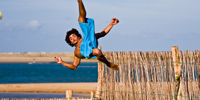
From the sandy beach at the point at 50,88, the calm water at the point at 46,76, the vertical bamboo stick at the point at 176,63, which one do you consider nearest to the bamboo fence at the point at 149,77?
the vertical bamboo stick at the point at 176,63

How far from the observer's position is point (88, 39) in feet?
24.2

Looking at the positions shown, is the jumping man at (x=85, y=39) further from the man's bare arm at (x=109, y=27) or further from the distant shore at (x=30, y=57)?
the distant shore at (x=30, y=57)

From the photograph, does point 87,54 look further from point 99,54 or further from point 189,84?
point 189,84

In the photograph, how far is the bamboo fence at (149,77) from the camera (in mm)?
11000

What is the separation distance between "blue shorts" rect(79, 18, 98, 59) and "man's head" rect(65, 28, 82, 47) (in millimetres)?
199

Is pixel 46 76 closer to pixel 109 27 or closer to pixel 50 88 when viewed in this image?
Result: pixel 50 88

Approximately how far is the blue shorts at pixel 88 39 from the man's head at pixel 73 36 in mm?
199

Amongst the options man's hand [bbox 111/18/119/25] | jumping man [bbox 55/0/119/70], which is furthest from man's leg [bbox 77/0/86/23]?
man's hand [bbox 111/18/119/25]

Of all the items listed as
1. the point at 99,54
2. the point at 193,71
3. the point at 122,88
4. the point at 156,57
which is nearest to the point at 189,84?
the point at 193,71

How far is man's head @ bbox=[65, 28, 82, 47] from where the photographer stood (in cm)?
757

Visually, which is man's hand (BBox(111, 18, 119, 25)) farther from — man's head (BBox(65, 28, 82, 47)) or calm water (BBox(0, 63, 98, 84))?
calm water (BBox(0, 63, 98, 84))

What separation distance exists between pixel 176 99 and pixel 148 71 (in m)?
1.02

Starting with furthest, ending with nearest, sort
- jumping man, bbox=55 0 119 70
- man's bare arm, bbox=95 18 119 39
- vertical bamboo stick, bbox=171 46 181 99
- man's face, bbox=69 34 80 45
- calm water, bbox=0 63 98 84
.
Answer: calm water, bbox=0 63 98 84 < vertical bamboo stick, bbox=171 46 181 99 < man's bare arm, bbox=95 18 119 39 < man's face, bbox=69 34 80 45 < jumping man, bbox=55 0 119 70

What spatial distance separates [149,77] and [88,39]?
4275 mm
